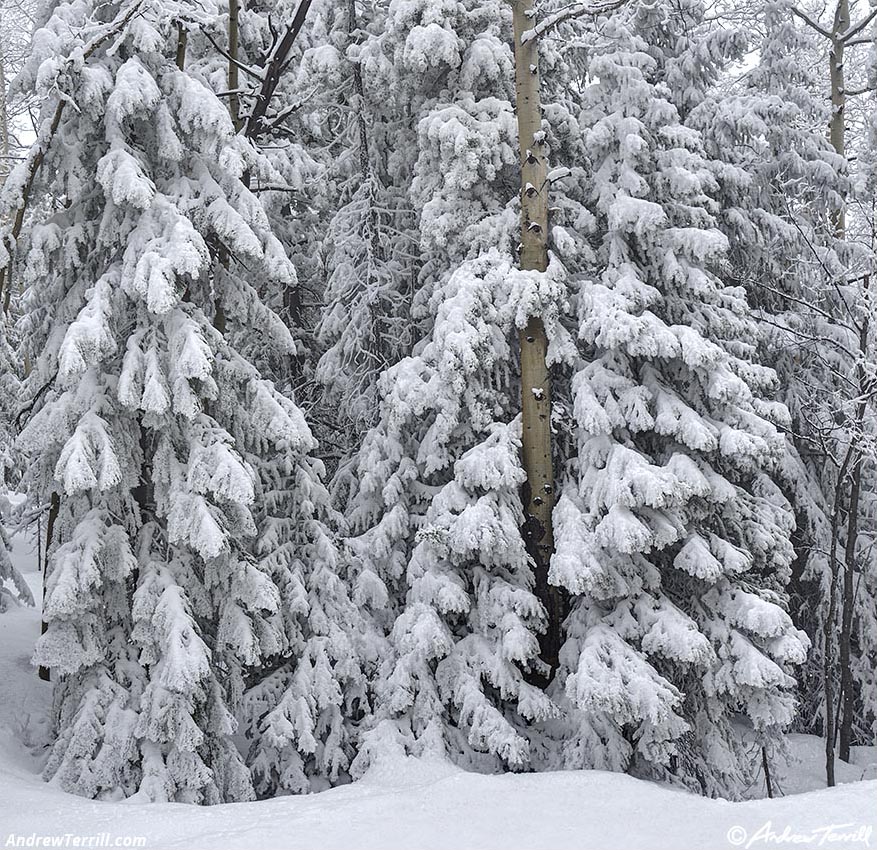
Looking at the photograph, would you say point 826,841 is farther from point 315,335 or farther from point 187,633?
point 315,335

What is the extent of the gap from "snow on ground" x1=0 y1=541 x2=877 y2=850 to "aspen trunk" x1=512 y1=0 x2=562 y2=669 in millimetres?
2613

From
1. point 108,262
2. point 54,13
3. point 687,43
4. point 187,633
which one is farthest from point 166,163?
point 687,43

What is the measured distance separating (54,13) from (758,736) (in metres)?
11.6

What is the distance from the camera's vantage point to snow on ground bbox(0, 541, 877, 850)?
6.38m

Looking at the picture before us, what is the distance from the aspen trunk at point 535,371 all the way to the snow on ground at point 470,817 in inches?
103

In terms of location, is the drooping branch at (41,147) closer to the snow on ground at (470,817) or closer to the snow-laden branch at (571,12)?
the snow-laden branch at (571,12)

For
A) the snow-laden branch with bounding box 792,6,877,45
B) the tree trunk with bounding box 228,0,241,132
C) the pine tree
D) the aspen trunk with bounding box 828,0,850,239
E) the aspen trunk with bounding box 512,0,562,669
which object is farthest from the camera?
the aspen trunk with bounding box 828,0,850,239

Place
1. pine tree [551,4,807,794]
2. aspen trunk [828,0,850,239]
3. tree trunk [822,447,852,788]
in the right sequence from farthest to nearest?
1. aspen trunk [828,0,850,239]
2. tree trunk [822,447,852,788]
3. pine tree [551,4,807,794]

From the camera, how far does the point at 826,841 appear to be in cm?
608

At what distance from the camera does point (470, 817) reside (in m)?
7.03

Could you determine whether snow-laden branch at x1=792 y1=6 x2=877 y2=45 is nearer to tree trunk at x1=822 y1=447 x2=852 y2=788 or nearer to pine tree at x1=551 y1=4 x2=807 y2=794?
pine tree at x1=551 y1=4 x2=807 y2=794

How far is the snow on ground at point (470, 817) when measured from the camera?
638 cm

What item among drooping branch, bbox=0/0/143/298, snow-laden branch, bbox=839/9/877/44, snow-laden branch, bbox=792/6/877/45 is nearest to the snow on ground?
drooping branch, bbox=0/0/143/298

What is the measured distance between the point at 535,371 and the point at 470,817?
5195 millimetres
